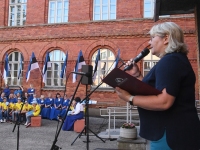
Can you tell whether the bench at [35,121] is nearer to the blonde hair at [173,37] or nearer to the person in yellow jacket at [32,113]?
the person in yellow jacket at [32,113]

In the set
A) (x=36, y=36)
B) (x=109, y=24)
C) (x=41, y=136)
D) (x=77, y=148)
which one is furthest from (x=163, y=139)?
(x=36, y=36)

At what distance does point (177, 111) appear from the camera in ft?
6.08

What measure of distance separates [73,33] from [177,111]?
1453 centimetres

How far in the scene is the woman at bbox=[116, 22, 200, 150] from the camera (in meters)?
1.81

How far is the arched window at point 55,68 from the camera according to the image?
16.3 meters

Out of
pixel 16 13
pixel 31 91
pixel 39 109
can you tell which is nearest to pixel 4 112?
pixel 39 109

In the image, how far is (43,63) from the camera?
53.1 feet

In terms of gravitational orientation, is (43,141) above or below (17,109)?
below

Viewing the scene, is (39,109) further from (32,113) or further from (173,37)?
(173,37)

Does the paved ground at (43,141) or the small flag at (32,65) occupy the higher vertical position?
the small flag at (32,65)

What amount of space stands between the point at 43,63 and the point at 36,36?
78.7 inches

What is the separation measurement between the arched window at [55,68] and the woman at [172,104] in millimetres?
14600

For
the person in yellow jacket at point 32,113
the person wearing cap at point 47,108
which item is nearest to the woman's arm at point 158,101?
the person in yellow jacket at point 32,113

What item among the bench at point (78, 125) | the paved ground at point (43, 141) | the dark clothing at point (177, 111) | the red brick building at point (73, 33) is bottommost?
the paved ground at point (43, 141)
